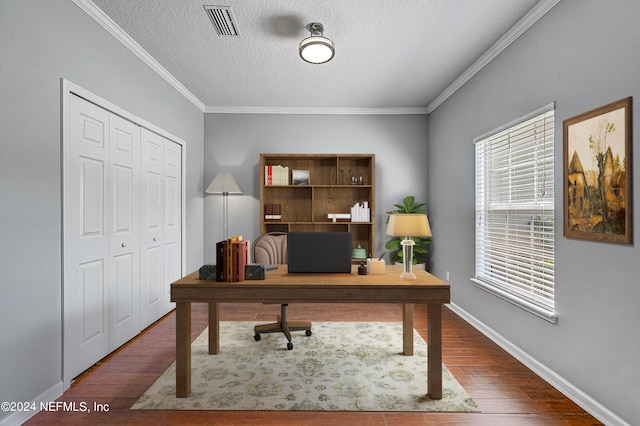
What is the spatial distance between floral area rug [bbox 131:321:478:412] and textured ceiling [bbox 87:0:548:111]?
2797 millimetres

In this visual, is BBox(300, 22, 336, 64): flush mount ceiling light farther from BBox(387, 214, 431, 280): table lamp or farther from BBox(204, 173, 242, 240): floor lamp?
BBox(204, 173, 242, 240): floor lamp

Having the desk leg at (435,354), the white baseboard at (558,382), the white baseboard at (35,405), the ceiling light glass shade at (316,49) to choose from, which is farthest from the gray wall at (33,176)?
the white baseboard at (558,382)

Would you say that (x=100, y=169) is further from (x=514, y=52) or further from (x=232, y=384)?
(x=514, y=52)

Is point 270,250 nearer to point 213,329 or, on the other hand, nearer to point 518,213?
point 213,329

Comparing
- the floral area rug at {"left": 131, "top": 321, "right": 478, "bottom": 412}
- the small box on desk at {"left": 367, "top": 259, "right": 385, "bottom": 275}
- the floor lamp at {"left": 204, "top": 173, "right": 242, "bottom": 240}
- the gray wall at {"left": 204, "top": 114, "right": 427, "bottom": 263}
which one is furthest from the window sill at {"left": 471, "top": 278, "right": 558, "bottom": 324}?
the floor lamp at {"left": 204, "top": 173, "right": 242, "bottom": 240}

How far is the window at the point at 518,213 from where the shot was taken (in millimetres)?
2352

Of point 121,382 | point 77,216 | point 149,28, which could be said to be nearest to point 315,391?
point 121,382

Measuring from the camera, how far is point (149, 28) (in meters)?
2.69

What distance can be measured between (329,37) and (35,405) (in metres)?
3.45

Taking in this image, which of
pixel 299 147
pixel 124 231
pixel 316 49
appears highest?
pixel 316 49

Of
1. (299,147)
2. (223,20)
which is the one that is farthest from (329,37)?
(299,147)

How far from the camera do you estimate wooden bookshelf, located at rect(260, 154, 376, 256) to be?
4734 millimetres

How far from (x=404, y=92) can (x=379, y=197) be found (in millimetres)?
1543

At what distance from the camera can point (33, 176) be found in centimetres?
192
